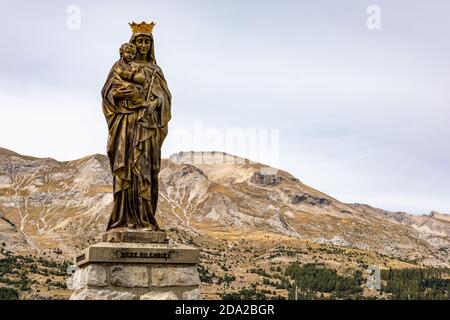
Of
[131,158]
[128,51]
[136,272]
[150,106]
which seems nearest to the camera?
[136,272]

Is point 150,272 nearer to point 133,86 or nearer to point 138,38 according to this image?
point 133,86

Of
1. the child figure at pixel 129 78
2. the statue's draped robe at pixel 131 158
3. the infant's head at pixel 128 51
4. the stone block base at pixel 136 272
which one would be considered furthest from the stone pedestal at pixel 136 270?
the infant's head at pixel 128 51

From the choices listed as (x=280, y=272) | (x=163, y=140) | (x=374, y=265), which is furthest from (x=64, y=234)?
(x=163, y=140)

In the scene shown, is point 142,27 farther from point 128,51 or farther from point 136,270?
point 136,270

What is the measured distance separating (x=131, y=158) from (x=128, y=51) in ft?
6.03

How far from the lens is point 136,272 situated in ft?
34.7

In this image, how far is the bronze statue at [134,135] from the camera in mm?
11336

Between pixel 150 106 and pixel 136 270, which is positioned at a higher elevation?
pixel 150 106

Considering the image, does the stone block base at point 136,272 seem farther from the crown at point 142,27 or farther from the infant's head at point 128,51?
the crown at point 142,27

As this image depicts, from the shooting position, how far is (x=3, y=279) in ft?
354

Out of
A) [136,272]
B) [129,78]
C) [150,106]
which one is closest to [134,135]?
[150,106]

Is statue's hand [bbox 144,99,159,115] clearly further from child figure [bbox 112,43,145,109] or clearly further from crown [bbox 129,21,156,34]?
crown [bbox 129,21,156,34]
